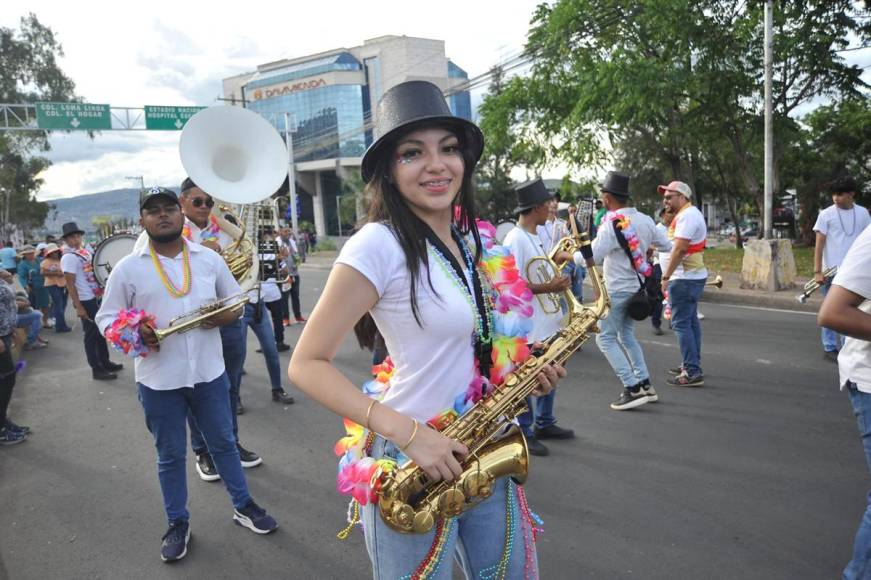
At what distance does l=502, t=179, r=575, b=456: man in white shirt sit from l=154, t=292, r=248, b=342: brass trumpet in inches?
83.4

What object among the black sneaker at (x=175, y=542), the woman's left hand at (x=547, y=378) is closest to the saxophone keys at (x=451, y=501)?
the woman's left hand at (x=547, y=378)

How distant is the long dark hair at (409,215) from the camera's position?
64.8 inches

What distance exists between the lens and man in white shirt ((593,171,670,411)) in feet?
17.0

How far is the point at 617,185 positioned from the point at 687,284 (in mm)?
1303

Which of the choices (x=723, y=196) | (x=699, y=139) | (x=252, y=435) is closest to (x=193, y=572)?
(x=252, y=435)

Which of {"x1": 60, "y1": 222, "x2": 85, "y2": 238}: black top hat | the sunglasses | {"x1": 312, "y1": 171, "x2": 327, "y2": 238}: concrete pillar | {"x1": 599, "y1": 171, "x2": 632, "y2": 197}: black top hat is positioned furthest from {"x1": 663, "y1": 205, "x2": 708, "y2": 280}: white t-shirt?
{"x1": 312, "y1": 171, "x2": 327, "y2": 238}: concrete pillar

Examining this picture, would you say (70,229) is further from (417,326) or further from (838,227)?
(838,227)

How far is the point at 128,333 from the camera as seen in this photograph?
316 cm

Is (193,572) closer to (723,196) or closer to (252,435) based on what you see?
(252,435)

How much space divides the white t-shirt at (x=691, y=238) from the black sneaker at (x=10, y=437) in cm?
638

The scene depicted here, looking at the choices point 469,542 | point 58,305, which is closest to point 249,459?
point 469,542

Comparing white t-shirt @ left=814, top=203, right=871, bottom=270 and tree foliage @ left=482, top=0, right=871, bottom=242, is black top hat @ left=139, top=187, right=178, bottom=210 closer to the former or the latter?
white t-shirt @ left=814, top=203, right=871, bottom=270

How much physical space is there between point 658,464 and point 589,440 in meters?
0.61

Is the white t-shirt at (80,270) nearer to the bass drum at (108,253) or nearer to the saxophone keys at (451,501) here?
the bass drum at (108,253)
